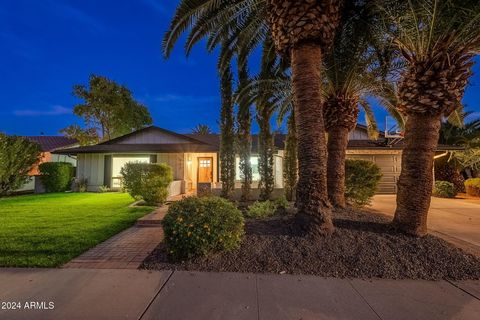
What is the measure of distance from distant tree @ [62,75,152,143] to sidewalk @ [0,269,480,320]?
25.4m

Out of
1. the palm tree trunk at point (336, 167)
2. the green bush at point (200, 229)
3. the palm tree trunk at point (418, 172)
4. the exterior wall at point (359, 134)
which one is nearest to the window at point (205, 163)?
the exterior wall at point (359, 134)

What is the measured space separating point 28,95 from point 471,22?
14178cm

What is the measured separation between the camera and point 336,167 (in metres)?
7.70

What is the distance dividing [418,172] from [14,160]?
1801 cm

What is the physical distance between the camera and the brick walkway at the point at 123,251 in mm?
4164

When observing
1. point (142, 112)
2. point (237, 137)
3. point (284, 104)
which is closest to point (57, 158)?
point (142, 112)

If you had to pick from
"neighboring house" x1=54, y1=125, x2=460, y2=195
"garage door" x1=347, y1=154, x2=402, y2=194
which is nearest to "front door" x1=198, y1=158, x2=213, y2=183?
"neighboring house" x1=54, y1=125, x2=460, y2=195

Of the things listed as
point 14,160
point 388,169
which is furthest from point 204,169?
point 388,169

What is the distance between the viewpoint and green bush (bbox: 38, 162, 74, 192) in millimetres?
16438

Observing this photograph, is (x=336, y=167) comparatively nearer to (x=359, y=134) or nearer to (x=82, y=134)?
(x=359, y=134)

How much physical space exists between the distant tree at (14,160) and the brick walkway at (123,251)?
11369mm

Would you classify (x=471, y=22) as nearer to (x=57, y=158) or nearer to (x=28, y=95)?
(x=57, y=158)

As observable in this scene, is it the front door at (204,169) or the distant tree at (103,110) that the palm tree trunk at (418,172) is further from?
the distant tree at (103,110)

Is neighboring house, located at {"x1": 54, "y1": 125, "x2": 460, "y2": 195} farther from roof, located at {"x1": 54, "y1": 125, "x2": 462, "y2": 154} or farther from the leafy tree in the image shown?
the leafy tree
